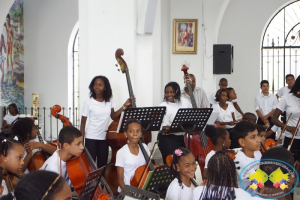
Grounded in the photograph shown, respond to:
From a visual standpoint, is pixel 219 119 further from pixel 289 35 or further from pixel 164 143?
pixel 289 35

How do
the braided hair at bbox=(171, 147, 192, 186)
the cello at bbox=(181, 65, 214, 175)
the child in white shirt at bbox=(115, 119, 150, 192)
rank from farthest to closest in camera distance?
1. the cello at bbox=(181, 65, 214, 175)
2. the child in white shirt at bbox=(115, 119, 150, 192)
3. the braided hair at bbox=(171, 147, 192, 186)

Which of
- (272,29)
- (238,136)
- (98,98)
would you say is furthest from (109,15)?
(272,29)

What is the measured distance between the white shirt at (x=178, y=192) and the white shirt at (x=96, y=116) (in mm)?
1937

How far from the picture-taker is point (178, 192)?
11.9 ft

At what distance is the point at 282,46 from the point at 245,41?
3.40 feet

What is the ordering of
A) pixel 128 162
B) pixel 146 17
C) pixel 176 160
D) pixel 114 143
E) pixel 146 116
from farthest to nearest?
pixel 146 17
pixel 114 143
pixel 146 116
pixel 128 162
pixel 176 160

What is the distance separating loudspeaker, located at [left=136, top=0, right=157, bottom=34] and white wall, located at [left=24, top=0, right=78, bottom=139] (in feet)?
19.8

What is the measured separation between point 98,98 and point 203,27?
5027 mm

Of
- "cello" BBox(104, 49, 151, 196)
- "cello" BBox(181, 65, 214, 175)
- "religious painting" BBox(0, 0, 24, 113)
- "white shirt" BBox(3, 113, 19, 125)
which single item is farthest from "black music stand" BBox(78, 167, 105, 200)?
"religious painting" BBox(0, 0, 24, 113)

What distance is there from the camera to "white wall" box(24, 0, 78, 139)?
489 inches

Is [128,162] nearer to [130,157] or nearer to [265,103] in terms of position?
[130,157]

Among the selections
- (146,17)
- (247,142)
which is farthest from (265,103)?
(247,142)

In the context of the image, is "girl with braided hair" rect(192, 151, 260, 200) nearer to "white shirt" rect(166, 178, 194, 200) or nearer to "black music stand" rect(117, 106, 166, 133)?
→ "white shirt" rect(166, 178, 194, 200)

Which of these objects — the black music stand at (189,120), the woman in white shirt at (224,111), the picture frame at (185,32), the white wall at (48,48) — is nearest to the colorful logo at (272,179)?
the black music stand at (189,120)
